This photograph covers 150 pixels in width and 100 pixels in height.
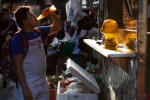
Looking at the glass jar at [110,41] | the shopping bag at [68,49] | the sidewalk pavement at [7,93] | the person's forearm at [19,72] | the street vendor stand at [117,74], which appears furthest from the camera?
the shopping bag at [68,49]

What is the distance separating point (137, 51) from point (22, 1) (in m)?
18.4

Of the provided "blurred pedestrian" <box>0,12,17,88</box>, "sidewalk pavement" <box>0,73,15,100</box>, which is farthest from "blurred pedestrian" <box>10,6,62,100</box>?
"blurred pedestrian" <box>0,12,17,88</box>

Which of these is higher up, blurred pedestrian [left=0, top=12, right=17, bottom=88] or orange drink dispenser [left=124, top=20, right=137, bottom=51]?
orange drink dispenser [left=124, top=20, right=137, bottom=51]

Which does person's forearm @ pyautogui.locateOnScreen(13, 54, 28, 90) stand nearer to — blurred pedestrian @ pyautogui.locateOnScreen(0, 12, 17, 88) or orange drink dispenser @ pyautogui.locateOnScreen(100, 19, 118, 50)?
orange drink dispenser @ pyautogui.locateOnScreen(100, 19, 118, 50)

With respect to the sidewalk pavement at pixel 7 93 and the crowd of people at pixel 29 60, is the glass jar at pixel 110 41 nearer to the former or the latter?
the crowd of people at pixel 29 60

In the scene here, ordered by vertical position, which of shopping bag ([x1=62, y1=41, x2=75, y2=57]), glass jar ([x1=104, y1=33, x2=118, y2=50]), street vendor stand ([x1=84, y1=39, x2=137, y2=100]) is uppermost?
glass jar ([x1=104, y1=33, x2=118, y2=50])

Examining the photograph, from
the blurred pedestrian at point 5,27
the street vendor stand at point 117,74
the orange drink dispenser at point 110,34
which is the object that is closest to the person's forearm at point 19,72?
the street vendor stand at point 117,74

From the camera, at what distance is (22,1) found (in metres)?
20.9

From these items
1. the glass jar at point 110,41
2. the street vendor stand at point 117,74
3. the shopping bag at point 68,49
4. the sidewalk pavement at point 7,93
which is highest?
the glass jar at point 110,41

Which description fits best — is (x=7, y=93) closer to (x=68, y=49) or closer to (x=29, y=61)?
(x=68, y=49)

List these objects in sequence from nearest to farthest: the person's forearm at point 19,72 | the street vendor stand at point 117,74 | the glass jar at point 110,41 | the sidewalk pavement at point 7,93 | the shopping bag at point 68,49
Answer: the street vendor stand at point 117,74
the glass jar at point 110,41
the person's forearm at point 19,72
the sidewalk pavement at point 7,93
the shopping bag at point 68,49

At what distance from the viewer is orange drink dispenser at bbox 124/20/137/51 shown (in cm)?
329

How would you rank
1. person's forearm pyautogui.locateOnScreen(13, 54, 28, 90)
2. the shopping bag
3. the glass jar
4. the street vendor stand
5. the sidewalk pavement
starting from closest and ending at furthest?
the street vendor stand
the glass jar
person's forearm pyautogui.locateOnScreen(13, 54, 28, 90)
the sidewalk pavement
the shopping bag

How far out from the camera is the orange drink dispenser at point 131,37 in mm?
3287
